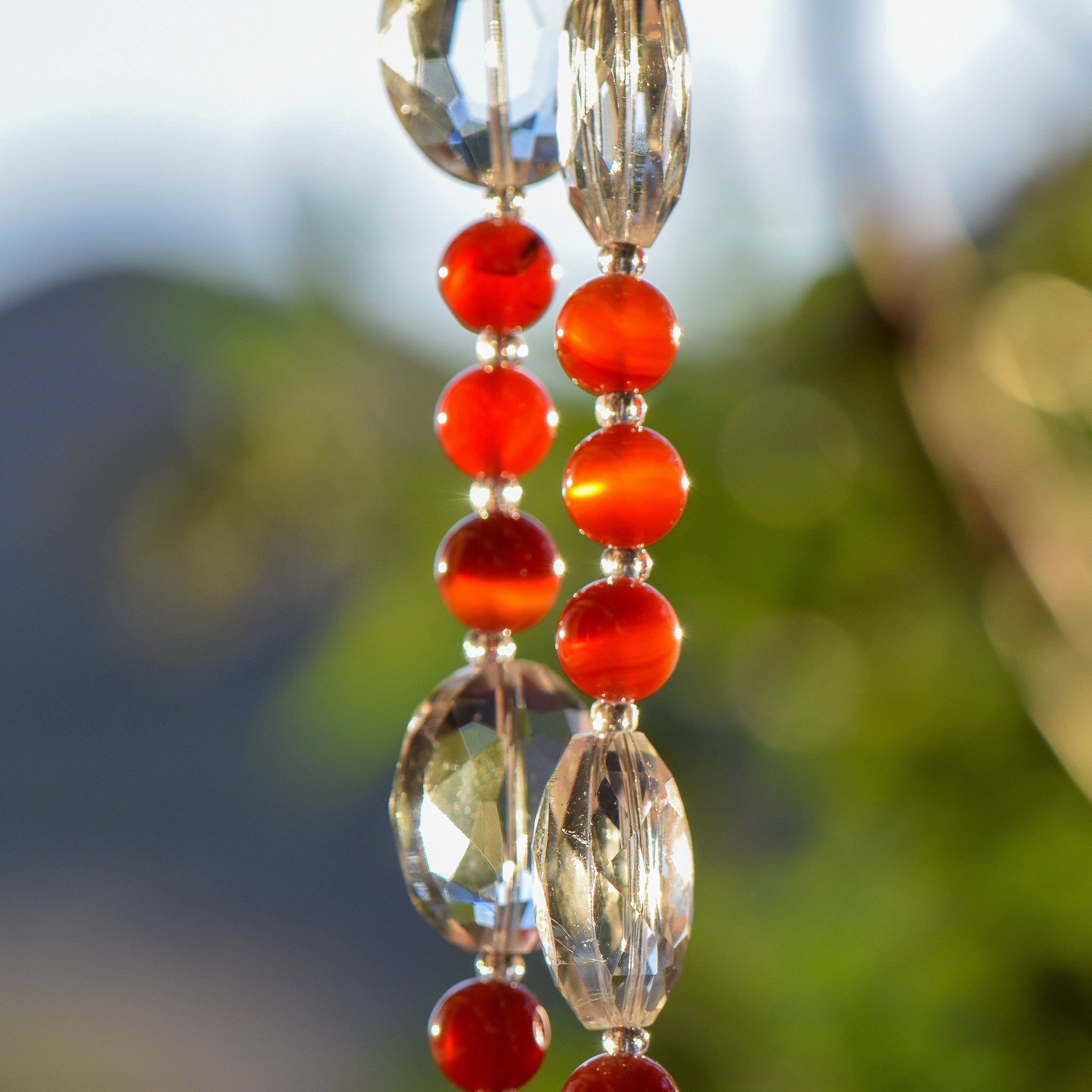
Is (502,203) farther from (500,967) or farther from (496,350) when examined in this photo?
(500,967)

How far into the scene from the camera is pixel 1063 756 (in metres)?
0.66

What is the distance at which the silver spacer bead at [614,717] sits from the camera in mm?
238

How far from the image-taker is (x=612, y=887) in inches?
8.7

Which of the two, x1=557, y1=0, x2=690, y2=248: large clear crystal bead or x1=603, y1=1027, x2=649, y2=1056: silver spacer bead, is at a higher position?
x1=557, y1=0, x2=690, y2=248: large clear crystal bead

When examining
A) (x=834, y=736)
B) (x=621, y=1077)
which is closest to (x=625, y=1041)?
(x=621, y=1077)

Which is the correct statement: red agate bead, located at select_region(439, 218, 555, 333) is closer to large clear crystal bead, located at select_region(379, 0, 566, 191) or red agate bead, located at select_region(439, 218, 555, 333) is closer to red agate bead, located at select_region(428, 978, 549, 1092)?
large clear crystal bead, located at select_region(379, 0, 566, 191)

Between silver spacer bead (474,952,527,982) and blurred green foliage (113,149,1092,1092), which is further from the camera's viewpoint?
blurred green foliage (113,149,1092,1092)

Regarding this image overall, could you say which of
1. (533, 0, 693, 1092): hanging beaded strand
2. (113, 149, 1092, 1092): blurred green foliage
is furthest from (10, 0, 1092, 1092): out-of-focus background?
(533, 0, 693, 1092): hanging beaded strand

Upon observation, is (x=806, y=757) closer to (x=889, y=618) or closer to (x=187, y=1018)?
(x=889, y=618)

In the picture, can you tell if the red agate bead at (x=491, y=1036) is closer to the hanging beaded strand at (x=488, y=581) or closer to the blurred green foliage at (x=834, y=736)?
the hanging beaded strand at (x=488, y=581)

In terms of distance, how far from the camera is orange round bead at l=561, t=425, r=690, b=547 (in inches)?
9.3

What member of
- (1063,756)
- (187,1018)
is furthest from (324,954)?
(1063,756)

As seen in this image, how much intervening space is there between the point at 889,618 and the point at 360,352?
1.30ft

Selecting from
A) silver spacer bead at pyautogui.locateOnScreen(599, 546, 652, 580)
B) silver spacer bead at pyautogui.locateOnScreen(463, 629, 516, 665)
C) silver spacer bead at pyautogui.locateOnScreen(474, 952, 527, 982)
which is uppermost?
silver spacer bead at pyautogui.locateOnScreen(599, 546, 652, 580)
